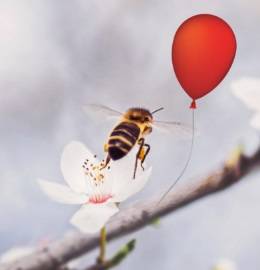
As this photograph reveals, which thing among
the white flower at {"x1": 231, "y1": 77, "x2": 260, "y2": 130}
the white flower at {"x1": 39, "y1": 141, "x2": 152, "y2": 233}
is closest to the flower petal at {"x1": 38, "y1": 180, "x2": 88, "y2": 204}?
the white flower at {"x1": 39, "y1": 141, "x2": 152, "y2": 233}

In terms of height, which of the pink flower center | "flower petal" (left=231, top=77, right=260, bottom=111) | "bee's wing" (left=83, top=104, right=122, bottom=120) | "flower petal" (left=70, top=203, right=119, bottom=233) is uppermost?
"bee's wing" (left=83, top=104, right=122, bottom=120)

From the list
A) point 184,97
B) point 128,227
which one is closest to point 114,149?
point 128,227

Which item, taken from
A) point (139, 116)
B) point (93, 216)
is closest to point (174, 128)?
point (139, 116)

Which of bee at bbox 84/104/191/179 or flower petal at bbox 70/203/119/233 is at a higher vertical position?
bee at bbox 84/104/191/179

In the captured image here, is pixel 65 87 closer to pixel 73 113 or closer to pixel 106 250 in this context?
pixel 73 113

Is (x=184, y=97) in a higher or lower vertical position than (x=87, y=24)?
lower

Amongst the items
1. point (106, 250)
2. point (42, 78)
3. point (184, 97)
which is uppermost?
point (42, 78)

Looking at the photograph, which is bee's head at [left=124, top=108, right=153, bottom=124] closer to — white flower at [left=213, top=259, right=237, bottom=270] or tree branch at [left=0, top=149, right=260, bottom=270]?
tree branch at [left=0, top=149, right=260, bottom=270]
